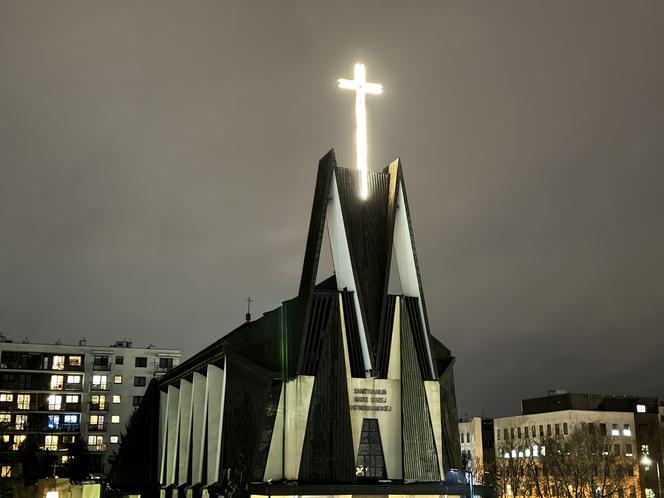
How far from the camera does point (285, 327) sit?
155ft

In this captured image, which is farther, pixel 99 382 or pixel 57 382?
pixel 99 382

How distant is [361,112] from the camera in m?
46.6

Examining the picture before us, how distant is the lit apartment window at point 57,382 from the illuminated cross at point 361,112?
73.3 meters

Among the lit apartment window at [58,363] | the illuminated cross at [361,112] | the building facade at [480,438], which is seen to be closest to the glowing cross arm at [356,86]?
the illuminated cross at [361,112]

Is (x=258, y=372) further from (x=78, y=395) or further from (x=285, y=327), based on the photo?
(x=78, y=395)

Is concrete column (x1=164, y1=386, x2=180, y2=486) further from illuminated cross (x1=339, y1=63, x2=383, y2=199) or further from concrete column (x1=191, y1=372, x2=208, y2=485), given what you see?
illuminated cross (x1=339, y1=63, x2=383, y2=199)

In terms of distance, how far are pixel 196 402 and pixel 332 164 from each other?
22768 millimetres

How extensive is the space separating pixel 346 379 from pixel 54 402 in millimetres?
73045

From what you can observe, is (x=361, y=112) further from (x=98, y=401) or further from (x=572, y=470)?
(x=98, y=401)

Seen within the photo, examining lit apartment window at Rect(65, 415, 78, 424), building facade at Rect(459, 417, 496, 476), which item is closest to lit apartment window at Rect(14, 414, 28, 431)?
lit apartment window at Rect(65, 415, 78, 424)

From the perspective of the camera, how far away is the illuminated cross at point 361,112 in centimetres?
4672

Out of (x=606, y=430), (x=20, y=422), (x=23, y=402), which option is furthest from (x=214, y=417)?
(x=606, y=430)

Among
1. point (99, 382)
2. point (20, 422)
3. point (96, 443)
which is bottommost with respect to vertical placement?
point (96, 443)

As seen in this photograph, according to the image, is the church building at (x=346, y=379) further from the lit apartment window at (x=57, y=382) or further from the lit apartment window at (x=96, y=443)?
the lit apartment window at (x=57, y=382)
